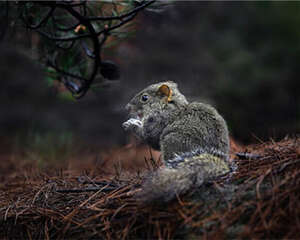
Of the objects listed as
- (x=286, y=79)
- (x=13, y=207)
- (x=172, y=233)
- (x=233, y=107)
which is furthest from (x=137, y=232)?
(x=286, y=79)

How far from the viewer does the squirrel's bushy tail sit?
1.34 meters

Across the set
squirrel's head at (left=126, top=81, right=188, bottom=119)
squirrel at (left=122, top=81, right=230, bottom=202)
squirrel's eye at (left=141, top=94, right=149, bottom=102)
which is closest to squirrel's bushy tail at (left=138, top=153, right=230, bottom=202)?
squirrel at (left=122, top=81, right=230, bottom=202)

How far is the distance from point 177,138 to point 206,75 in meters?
4.05

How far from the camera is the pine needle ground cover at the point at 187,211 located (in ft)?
4.23

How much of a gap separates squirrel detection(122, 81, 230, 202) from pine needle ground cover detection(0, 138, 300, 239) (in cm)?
8

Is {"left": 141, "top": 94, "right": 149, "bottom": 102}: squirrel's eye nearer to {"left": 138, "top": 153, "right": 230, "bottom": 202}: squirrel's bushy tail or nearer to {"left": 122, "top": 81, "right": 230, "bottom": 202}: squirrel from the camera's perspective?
{"left": 122, "top": 81, "right": 230, "bottom": 202}: squirrel

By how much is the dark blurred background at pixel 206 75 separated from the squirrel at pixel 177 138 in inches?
103

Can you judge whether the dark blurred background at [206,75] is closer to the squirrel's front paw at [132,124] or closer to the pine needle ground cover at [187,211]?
the squirrel's front paw at [132,124]

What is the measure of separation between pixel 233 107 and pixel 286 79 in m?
1.01

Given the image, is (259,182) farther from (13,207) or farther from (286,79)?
(286,79)

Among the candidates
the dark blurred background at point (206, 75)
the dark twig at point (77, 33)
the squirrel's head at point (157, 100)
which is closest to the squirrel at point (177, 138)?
the squirrel's head at point (157, 100)

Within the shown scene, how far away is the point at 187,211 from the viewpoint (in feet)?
4.54

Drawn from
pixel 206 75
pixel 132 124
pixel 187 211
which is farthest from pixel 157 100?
pixel 206 75

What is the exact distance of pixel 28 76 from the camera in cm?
571
